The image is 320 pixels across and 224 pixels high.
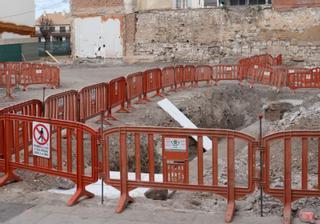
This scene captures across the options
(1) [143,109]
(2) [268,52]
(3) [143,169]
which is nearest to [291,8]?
(2) [268,52]

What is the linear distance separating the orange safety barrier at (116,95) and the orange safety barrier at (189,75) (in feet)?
27.5

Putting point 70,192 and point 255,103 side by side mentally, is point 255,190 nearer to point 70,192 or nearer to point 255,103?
point 70,192

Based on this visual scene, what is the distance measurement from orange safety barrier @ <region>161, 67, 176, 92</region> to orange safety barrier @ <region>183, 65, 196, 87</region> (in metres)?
1.36

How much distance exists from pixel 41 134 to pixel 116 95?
908 cm

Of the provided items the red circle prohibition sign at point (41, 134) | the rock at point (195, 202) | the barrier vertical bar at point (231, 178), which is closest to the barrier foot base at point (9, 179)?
the red circle prohibition sign at point (41, 134)

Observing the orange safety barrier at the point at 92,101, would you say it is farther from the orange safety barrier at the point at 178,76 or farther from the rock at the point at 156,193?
the orange safety barrier at the point at 178,76

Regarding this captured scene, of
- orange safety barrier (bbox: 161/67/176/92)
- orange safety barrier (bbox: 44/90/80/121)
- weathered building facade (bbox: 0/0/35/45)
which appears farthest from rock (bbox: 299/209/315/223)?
weathered building facade (bbox: 0/0/35/45)

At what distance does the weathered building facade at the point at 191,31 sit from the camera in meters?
38.4

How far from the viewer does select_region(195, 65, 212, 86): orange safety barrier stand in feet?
90.2

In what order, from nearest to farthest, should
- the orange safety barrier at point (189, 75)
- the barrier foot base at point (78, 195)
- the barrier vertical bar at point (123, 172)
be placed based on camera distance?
the barrier vertical bar at point (123, 172)
the barrier foot base at point (78, 195)
the orange safety barrier at point (189, 75)

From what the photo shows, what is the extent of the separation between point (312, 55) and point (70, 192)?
31.4 m

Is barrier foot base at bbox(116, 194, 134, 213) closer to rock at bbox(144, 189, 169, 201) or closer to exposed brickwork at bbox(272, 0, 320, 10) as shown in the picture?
rock at bbox(144, 189, 169, 201)

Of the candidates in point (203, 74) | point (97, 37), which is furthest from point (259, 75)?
point (97, 37)

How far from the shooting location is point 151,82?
72.6 feet
